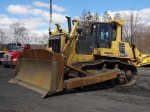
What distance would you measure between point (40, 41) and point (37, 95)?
4669cm

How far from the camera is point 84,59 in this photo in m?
10.1

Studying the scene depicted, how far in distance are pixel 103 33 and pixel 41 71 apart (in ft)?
10.4

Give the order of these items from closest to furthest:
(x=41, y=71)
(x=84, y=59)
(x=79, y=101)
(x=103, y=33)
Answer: (x=79, y=101)
(x=41, y=71)
(x=84, y=59)
(x=103, y=33)

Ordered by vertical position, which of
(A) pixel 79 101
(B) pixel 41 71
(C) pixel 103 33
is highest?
(C) pixel 103 33

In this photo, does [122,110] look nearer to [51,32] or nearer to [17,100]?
[17,100]

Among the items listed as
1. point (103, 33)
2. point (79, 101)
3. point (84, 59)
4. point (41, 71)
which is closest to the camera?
point (79, 101)

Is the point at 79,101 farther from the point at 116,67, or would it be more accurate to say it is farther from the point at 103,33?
the point at 103,33

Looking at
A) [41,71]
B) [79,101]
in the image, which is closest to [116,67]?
[41,71]

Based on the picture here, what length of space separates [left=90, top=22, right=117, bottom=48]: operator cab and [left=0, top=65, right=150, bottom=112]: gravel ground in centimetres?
199

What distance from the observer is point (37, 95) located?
8.10 m

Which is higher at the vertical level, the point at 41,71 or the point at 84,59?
→ the point at 84,59

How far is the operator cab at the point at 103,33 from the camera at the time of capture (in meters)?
10.4

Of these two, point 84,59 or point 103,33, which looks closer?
point 84,59

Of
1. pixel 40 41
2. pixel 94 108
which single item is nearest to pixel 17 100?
pixel 94 108
